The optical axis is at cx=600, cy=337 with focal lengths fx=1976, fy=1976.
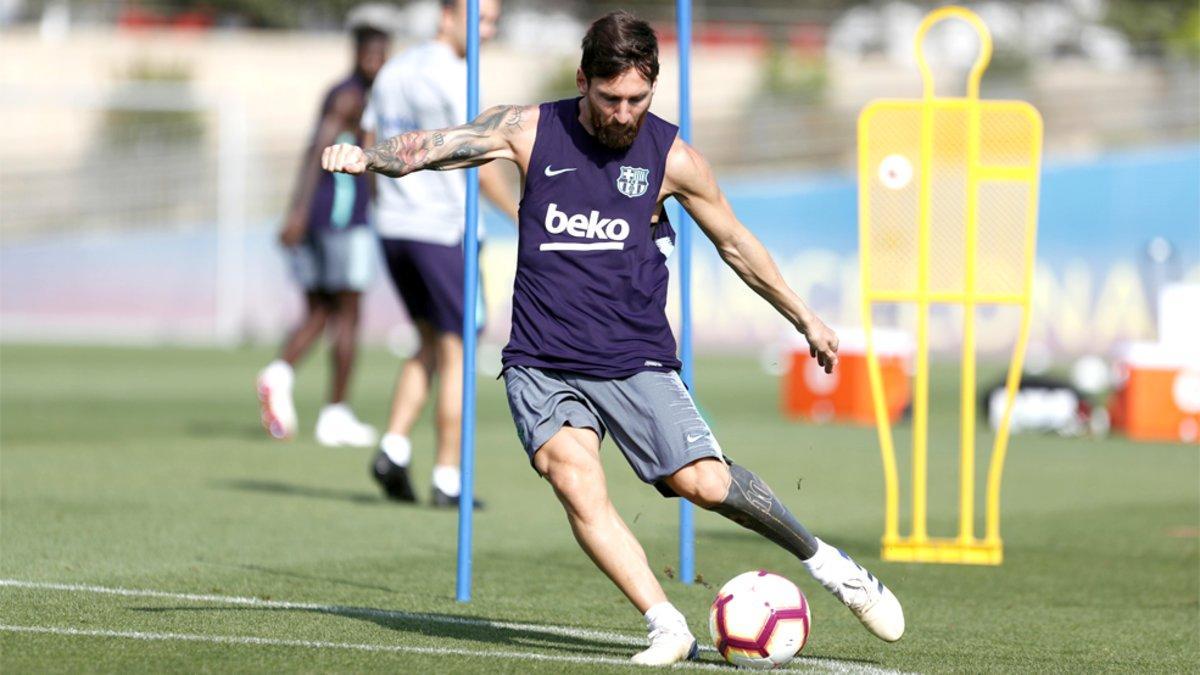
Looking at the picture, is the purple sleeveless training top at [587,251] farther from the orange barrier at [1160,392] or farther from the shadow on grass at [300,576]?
the orange barrier at [1160,392]

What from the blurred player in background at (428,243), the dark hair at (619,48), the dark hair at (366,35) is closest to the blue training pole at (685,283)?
the dark hair at (619,48)

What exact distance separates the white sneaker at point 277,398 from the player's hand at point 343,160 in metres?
7.30

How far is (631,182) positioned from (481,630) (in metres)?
1.53

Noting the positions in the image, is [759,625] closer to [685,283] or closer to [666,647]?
[666,647]

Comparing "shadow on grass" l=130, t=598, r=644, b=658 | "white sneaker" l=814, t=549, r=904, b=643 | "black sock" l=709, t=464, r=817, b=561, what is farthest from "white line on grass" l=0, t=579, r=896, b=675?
"black sock" l=709, t=464, r=817, b=561

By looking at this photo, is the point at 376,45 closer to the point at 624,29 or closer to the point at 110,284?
the point at 624,29

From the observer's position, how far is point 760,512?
5859mm

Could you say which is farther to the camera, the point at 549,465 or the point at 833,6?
the point at 833,6

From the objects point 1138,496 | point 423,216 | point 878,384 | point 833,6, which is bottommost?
point 1138,496

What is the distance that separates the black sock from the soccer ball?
0.66ft

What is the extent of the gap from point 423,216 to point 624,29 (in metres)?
4.22

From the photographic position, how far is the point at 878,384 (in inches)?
348

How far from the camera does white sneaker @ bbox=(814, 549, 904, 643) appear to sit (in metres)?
5.97

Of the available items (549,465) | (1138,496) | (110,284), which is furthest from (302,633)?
(110,284)
